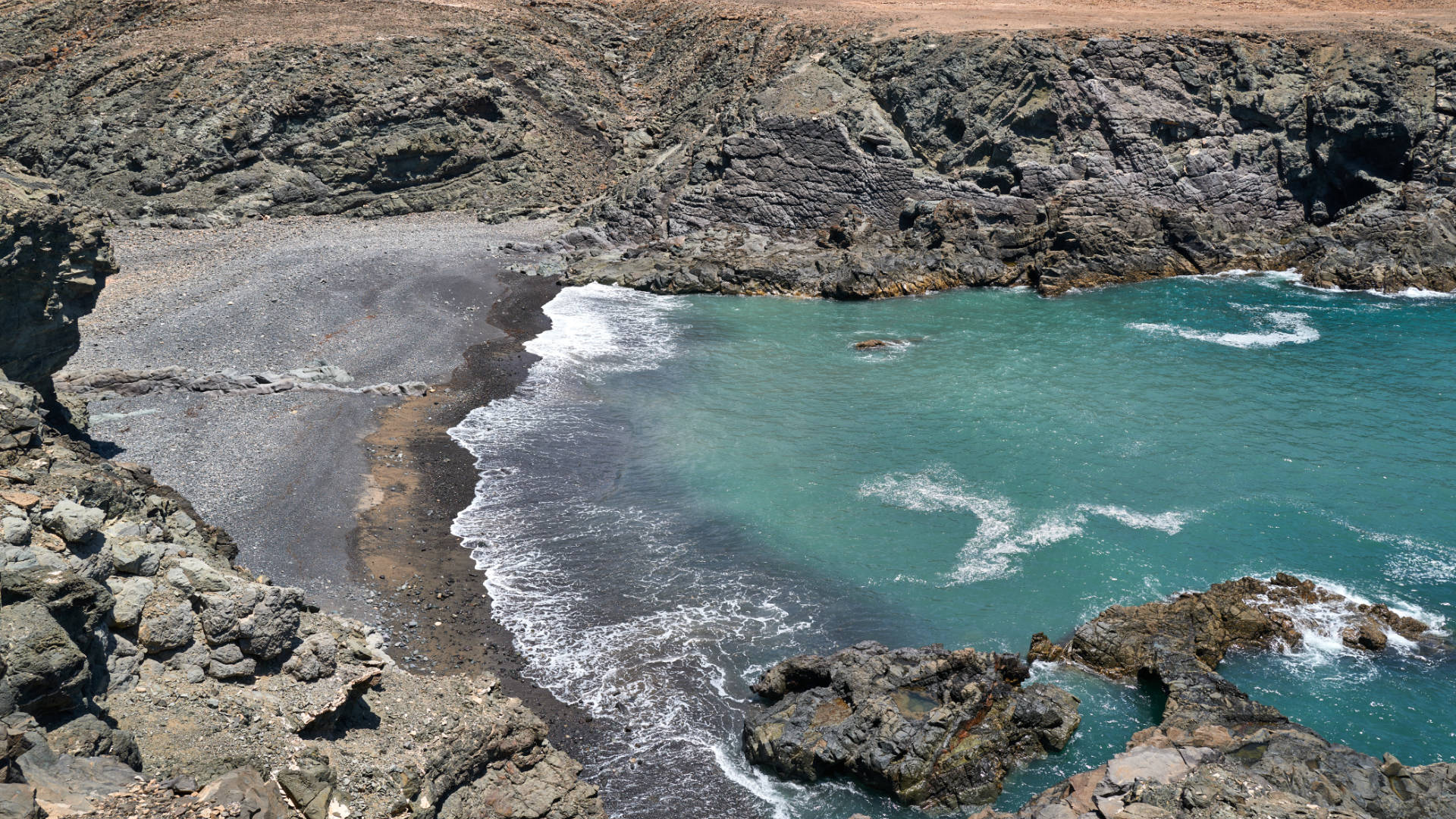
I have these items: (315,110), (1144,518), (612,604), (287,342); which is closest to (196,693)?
(612,604)

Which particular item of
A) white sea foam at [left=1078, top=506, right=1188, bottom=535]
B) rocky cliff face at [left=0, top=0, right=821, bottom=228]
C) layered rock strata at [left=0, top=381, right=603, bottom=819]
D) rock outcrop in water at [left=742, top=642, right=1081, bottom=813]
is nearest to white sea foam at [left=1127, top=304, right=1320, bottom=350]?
white sea foam at [left=1078, top=506, right=1188, bottom=535]

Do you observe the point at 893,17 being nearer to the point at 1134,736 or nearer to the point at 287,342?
the point at 287,342

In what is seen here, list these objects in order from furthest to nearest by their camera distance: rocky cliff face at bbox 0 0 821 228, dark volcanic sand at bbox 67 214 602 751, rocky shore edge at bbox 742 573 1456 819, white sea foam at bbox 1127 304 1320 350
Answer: rocky cliff face at bbox 0 0 821 228, white sea foam at bbox 1127 304 1320 350, dark volcanic sand at bbox 67 214 602 751, rocky shore edge at bbox 742 573 1456 819

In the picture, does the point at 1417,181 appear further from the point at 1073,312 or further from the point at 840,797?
the point at 840,797

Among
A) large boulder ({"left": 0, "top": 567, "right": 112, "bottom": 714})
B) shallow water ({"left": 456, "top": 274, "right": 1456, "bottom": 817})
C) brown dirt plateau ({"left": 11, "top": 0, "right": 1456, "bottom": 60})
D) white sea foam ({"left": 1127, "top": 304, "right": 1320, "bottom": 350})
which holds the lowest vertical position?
shallow water ({"left": 456, "top": 274, "right": 1456, "bottom": 817})

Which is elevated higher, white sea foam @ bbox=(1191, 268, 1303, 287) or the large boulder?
the large boulder

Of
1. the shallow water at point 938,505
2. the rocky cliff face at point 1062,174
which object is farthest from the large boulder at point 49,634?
the rocky cliff face at point 1062,174

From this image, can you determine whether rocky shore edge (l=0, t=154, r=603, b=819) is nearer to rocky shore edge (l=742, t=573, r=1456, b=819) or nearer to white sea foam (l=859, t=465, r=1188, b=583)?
rocky shore edge (l=742, t=573, r=1456, b=819)

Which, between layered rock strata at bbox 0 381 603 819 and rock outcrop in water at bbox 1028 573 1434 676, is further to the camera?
rock outcrop in water at bbox 1028 573 1434 676
